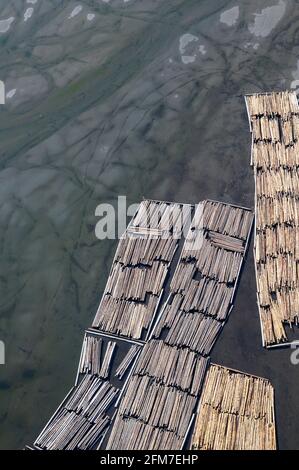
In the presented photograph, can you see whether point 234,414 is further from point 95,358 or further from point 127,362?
point 95,358

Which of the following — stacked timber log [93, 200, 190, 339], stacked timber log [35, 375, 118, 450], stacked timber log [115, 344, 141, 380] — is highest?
stacked timber log [93, 200, 190, 339]

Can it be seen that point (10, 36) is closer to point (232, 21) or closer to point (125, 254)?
point (232, 21)

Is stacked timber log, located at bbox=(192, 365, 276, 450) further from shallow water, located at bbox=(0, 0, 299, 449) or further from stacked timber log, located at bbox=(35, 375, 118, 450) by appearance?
stacked timber log, located at bbox=(35, 375, 118, 450)

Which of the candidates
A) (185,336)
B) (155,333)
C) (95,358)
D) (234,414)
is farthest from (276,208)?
(95,358)

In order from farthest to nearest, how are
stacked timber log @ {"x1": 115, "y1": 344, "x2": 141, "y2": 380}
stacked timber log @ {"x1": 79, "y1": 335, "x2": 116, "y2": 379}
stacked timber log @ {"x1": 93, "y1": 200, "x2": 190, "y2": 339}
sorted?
stacked timber log @ {"x1": 93, "y1": 200, "x2": 190, "y2": 339}, stacked timber log @ {"x1": 79, "y1": 335, "x2": 116, "y2": 379}, stacked timber log @ {"x1": 115, "y1": 344, "x2": 141, "y2": 380}

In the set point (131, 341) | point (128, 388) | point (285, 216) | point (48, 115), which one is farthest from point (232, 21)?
point (128, 388)

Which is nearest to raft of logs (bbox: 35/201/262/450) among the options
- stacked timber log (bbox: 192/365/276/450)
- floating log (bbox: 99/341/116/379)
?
floating log (bbox: 99/341/116/379)

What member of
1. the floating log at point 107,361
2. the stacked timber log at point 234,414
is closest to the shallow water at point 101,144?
the stacked timber log at point 234,414
